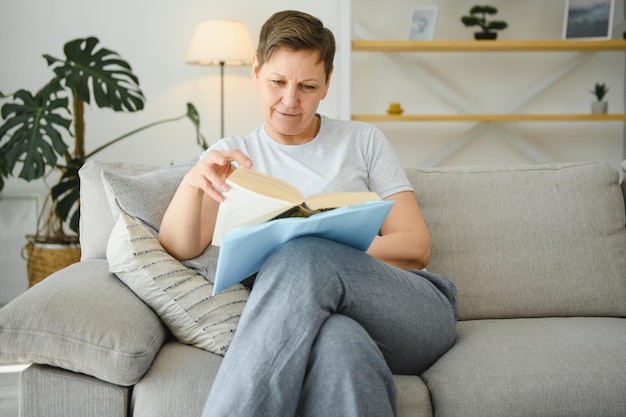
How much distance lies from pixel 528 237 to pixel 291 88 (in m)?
0.75

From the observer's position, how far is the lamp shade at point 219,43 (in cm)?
373

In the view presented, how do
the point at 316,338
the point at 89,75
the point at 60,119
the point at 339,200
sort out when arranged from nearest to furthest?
the point at 316,338 → the point at 339,200 → the point at 60,119 → the point at 89,75

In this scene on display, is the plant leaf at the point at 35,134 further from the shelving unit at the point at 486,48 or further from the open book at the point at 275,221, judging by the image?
the open book at the point at 275,221

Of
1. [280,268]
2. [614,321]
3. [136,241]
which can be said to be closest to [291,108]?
[136,241]

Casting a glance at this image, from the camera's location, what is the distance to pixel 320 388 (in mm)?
1269

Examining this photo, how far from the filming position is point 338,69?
13.7 ft

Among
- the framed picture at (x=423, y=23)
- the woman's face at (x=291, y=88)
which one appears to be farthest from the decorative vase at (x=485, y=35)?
the woman's face at (x=291, y=88)

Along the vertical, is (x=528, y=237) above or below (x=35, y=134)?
below

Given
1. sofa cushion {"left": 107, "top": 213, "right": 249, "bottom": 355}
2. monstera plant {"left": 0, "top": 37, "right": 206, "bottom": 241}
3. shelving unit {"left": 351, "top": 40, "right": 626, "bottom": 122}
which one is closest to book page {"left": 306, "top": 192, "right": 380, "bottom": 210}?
sofa cushion {"left": 107, "top": 213, "right": 249, "bottom": 355}

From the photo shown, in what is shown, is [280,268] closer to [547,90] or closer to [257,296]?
[257,296]

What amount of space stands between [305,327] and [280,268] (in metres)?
0.12

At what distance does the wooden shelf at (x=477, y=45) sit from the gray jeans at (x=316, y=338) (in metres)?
2.66

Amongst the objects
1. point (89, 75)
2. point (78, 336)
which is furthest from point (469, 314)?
point (89, 75)

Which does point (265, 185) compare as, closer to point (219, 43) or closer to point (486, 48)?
point (219, 43)
